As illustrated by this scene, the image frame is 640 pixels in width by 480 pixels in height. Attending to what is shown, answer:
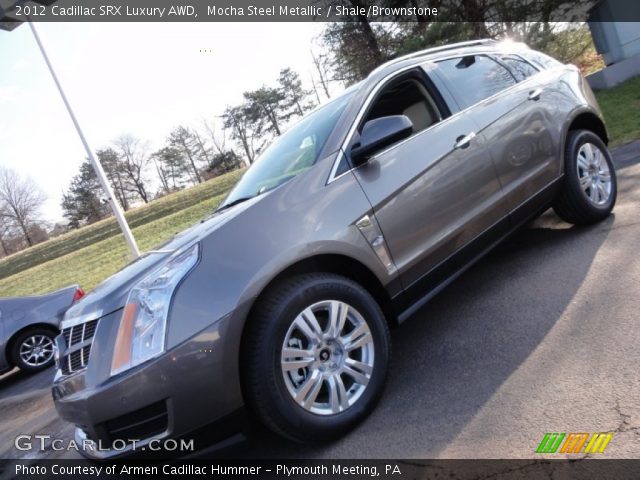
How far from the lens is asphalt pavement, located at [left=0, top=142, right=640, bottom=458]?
82.8 inches

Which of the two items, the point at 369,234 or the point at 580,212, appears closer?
the point at 369,234

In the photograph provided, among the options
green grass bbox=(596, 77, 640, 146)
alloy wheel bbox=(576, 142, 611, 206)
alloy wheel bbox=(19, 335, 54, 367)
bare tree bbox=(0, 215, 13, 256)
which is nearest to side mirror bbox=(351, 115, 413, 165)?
alloy wheel bbox=(576, 142, 611, 206)

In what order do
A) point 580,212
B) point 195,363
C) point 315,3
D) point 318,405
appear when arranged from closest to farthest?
point 195,363 < point 318,405 < point 580,212 < point 315,3

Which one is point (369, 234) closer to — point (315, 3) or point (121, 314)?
point (121, 314)

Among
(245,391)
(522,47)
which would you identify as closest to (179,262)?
(245,391)

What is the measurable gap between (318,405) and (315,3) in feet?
66.0

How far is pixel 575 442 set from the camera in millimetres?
1929

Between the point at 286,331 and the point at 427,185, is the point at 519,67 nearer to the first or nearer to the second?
the point at 427,185

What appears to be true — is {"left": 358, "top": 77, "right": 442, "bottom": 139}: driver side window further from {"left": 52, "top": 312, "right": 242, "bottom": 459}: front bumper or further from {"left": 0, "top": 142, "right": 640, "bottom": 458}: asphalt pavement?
{"left": 52, "top": 312, "right": 242, "bottom": 459}: front bumper

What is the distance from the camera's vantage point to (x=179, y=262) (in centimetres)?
226

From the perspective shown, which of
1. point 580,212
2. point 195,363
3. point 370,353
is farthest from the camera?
point 580,212

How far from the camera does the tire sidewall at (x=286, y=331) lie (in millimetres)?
2168

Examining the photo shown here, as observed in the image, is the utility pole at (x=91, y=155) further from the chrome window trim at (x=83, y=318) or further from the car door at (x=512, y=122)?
the car door at (x=512, y=122)

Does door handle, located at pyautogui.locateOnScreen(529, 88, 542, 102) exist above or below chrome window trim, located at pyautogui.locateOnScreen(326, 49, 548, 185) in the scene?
below
